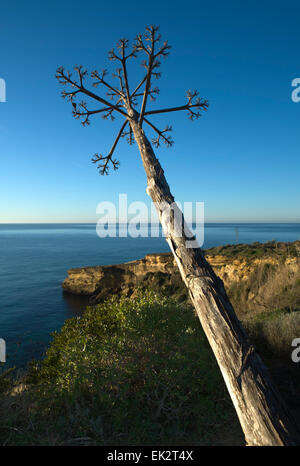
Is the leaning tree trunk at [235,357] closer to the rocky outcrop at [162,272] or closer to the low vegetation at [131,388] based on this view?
the low vegetation at [131,388]

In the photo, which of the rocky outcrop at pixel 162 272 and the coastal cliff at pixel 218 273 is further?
the rocky outcrop at pixel 162 272

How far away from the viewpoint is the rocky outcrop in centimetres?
1923

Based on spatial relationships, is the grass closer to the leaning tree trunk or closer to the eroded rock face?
the leaning tree trunk

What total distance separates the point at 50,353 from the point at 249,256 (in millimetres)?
18713

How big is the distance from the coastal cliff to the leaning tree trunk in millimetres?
8991

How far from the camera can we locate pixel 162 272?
1176 inches

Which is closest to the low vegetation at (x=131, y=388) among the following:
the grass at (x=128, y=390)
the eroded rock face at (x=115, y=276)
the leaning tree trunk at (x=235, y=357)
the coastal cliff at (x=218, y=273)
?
the grass at (x=128, y=390)

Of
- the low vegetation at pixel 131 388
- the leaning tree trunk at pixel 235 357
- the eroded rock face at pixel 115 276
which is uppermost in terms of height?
the leaning tree trunk at pixel 235 357

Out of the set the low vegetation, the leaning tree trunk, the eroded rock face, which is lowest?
the eroded rock face

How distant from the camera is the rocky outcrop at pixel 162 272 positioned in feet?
63.1

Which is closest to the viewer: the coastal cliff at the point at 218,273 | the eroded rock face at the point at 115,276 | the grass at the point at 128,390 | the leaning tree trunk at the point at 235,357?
the leaning tree trunk at the point at 235,357

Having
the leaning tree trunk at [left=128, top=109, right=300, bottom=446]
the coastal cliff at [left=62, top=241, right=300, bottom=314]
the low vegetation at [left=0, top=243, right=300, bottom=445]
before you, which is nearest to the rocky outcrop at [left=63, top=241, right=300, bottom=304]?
the coastal cliff at [left=62, top=241, right=300, bottom=314]

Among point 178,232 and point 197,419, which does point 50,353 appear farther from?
point 178,232
